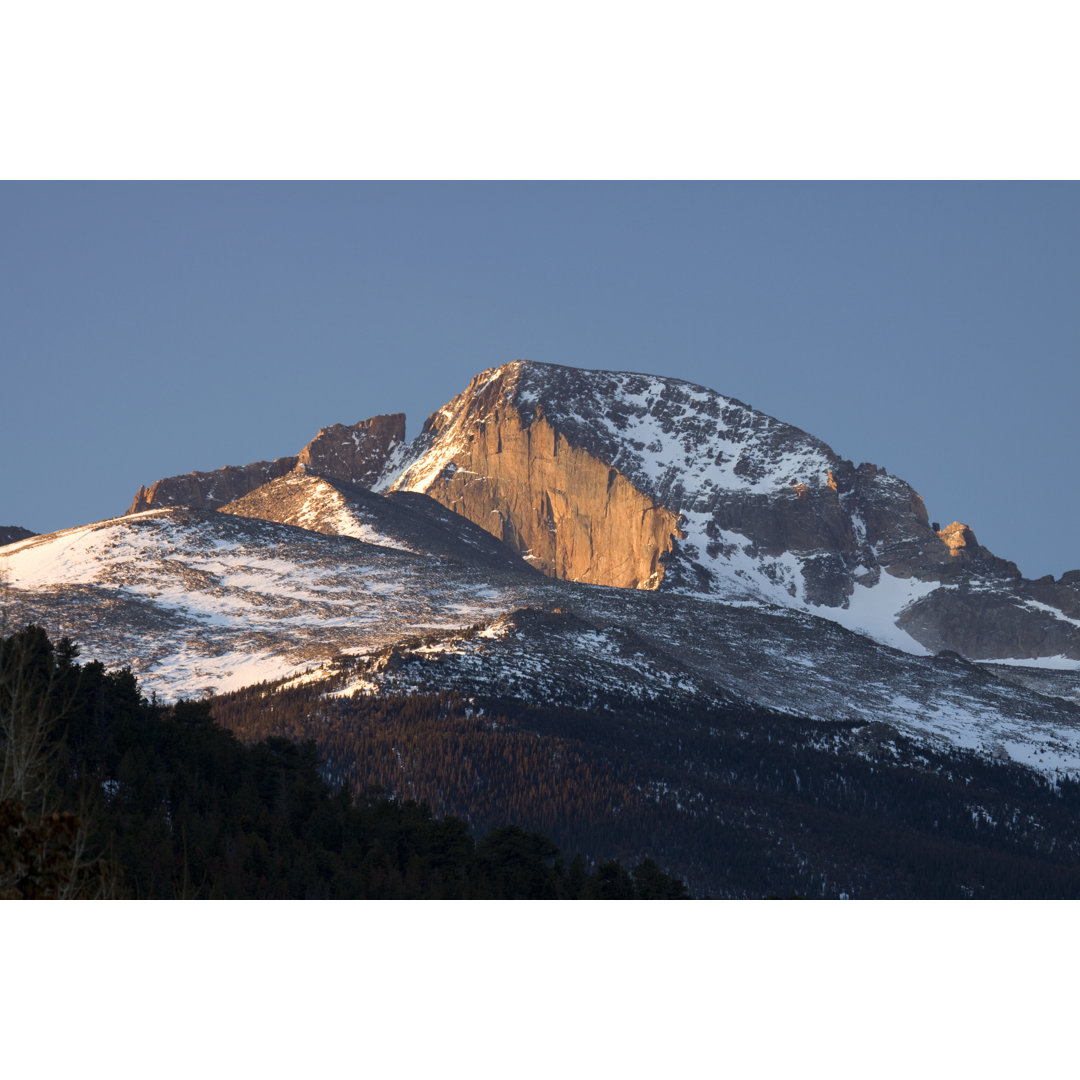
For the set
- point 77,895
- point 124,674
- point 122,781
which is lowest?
point 77,895

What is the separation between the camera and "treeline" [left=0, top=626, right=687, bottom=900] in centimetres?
8681

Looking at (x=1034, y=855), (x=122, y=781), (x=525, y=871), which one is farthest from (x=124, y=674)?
(x=1034, y=855)

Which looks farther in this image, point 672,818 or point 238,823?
point 672,818

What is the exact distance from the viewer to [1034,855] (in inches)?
7825

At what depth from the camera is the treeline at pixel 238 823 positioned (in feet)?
285

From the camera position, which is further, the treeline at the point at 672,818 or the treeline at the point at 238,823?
the treeline at the point at 672,818

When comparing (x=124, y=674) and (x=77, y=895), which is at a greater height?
(x=124, y=674)

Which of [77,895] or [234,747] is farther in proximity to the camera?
[234,747]

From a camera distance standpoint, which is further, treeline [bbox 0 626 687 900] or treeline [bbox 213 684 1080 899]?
treeline [bbox 213 684 1080 899]

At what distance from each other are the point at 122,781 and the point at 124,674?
22087mm

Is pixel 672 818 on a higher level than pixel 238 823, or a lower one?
higher

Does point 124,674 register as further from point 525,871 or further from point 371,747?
point 371,747

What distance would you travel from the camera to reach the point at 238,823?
99000mm

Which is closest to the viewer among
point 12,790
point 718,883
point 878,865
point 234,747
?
point 12,790
